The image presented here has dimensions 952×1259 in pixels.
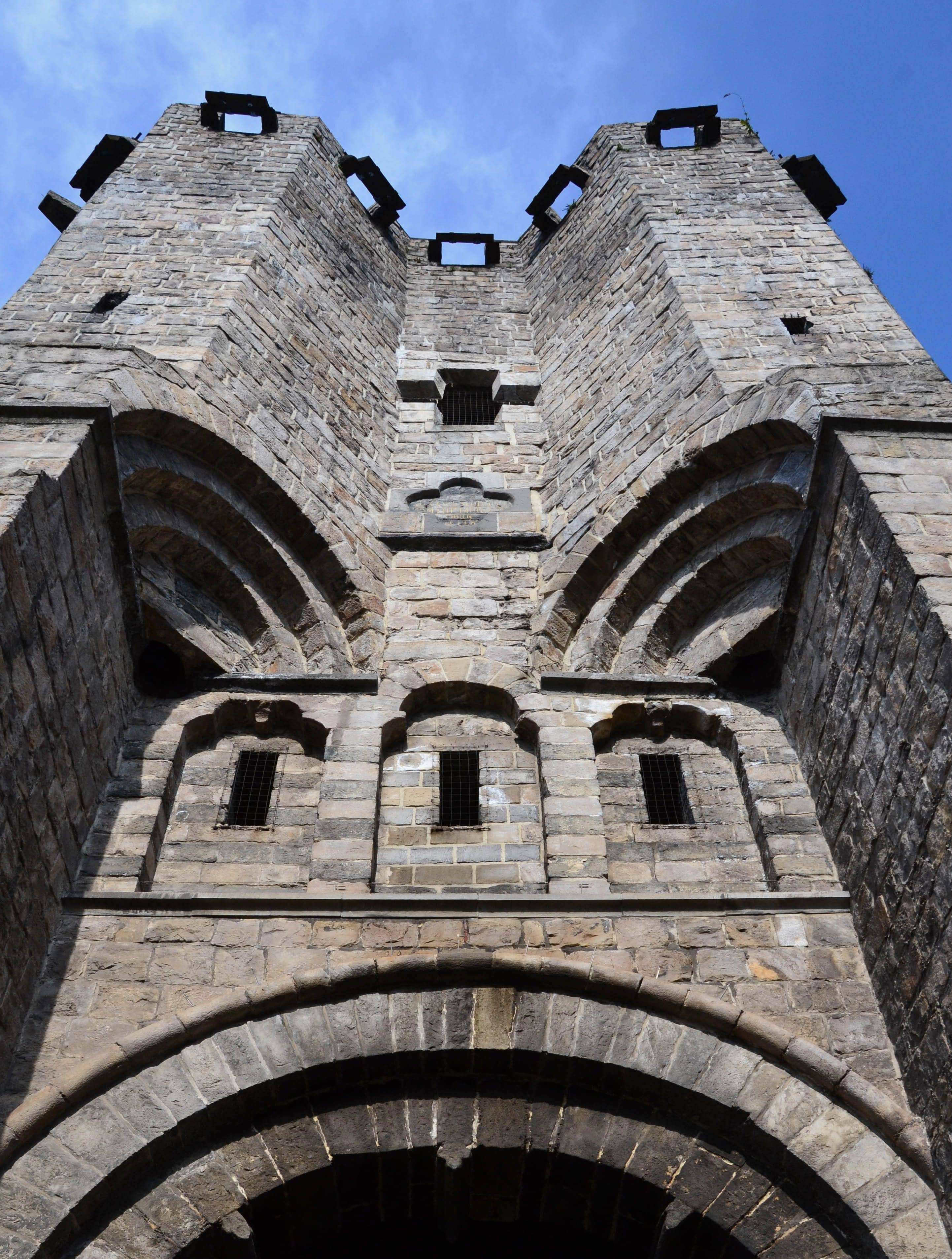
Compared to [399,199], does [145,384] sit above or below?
below

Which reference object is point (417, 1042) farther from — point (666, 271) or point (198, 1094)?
point (666, 271)

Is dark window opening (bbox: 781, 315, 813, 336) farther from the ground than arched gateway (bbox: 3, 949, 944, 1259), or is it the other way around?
dark window opening (bbox: 781, 315, 813, 336)

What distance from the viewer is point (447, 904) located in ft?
16.9

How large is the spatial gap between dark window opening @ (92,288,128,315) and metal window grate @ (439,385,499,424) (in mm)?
2946

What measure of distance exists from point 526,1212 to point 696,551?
13.3 feet

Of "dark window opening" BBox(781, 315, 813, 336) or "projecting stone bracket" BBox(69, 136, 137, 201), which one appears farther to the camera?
"projecting stone bracket" BBox(69, 136, 137, 201)

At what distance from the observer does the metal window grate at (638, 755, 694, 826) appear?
5977 millimetres

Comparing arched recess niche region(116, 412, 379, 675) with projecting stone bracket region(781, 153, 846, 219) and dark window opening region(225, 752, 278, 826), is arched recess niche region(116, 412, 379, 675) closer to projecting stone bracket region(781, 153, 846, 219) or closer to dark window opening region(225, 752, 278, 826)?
dark window opening region(225, 752, 278, 826)

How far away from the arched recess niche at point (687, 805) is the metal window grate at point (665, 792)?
0.7 inches

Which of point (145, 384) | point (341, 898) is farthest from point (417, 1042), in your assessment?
point (145, 384)

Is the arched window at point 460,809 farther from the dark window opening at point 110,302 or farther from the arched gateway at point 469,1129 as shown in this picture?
the dark window opening at point 110,302

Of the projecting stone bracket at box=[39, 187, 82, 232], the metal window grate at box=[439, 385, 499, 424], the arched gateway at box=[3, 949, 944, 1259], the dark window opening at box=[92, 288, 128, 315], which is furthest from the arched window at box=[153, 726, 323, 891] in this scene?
the projecting stone bracket at box=[39, 187, 82, 232]

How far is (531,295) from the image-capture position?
12.1 meters

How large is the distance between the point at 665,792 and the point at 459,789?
43.7 inches
